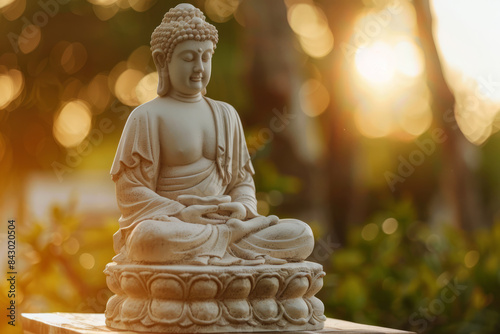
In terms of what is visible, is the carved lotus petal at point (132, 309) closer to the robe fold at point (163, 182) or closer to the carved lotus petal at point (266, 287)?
the robe fold at point (163, 182)

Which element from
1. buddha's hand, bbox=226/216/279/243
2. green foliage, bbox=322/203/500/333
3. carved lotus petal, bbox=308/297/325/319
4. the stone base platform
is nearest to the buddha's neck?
buddha's hand, bbox=226/216/279/243

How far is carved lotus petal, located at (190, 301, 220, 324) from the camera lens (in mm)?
5129

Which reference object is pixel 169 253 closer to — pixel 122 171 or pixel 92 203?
pixel 122 171

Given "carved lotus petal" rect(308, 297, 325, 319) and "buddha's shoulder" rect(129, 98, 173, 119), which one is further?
"buddha's shoulder" rect(129, 98, 173, 119)

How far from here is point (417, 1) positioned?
916 centimetres

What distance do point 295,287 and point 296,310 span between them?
143 mm

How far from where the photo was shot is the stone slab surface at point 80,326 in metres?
5.44

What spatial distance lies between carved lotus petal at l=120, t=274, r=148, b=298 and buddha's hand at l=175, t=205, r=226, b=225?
1.60 feet

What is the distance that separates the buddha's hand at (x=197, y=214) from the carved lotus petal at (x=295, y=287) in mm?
603

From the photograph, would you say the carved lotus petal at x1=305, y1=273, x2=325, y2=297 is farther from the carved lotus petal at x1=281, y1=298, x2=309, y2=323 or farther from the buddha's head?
the buddha's head

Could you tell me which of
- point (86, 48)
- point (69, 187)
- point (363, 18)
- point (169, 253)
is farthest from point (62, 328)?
point (363, 18)

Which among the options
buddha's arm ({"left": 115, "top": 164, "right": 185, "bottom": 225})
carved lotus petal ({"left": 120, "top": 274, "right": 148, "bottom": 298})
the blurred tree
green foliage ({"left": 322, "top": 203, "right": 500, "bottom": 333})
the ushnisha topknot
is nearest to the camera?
carved lotus petal ({"left": 120, "top": 274, "right": 148, "bottom": 298})

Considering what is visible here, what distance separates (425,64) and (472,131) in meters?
1.10

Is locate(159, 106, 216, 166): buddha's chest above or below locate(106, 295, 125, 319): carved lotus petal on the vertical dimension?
above
